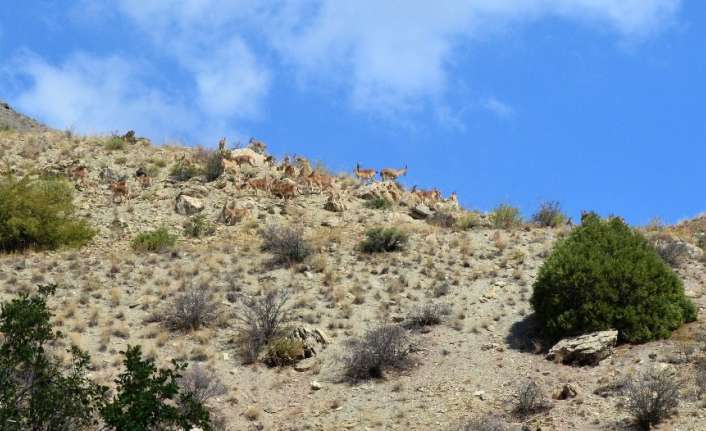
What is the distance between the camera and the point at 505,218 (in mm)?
31406

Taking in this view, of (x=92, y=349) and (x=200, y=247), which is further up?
(x=200, y=247)

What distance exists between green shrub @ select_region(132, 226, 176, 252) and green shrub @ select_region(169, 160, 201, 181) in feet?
19.0

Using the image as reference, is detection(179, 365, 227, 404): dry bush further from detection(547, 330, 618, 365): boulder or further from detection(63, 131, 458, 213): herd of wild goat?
detection(63, 131, 458, 213): herd of wild goat

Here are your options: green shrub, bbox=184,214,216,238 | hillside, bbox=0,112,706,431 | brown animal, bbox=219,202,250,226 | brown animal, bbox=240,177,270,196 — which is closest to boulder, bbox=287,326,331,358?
hillside, bbox=0,112,706,431

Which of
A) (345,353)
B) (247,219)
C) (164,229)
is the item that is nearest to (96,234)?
(164,229)

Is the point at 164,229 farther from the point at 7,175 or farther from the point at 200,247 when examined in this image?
the point at 7,175

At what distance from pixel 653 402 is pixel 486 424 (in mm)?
2957

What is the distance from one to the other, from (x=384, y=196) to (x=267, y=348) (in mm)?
13537

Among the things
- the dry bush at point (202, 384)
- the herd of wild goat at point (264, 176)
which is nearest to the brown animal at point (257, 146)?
the herd of wild goat at point (264, 176)

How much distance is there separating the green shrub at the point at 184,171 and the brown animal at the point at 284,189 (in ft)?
11.4

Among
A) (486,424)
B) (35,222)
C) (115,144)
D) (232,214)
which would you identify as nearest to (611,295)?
(486,424)

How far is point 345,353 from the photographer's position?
20.5 m

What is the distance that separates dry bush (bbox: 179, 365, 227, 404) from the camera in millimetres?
17753

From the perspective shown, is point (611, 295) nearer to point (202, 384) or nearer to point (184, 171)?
point (202, 384)
